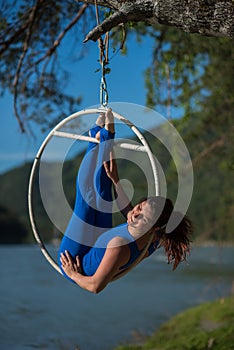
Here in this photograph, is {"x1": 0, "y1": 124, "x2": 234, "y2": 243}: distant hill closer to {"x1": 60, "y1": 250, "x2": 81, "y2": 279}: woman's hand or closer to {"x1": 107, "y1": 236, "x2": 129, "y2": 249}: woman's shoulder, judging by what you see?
{"x1": 60, "y1": 250, "x2": 81, "y2": 279}: woman's hand

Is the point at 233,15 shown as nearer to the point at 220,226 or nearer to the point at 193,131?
the point at 220,226

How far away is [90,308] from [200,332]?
33.9ft

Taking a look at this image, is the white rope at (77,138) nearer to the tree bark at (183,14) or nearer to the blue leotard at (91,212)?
the blue leotard at (91,212)

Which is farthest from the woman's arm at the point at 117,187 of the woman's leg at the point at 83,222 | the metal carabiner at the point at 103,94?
the metal carabiner at the point at 103,94

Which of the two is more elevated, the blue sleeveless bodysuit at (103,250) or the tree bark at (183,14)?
the tree bark at (183,14)

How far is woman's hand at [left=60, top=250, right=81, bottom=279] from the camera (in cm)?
320

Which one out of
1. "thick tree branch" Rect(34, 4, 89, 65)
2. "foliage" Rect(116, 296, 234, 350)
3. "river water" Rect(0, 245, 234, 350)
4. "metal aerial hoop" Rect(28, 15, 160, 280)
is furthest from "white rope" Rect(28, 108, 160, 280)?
"river water" Rect(0, 245, 234, 350)

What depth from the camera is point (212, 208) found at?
5822 centimetres

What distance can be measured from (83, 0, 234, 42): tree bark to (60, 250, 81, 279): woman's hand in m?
1.22

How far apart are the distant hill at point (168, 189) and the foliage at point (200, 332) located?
128 cm

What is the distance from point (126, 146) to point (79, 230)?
57 centimetres

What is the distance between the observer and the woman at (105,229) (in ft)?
10.0

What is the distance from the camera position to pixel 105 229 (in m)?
3.24

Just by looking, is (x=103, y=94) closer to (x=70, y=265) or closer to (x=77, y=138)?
(x=77, y=138)
